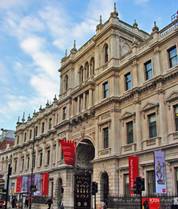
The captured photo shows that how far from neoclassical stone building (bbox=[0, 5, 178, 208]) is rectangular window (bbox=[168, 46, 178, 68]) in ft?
0.30

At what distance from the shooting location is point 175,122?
2602cm

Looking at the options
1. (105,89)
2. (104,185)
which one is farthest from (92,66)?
(104,185)

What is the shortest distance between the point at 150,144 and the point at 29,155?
3415 centimetres

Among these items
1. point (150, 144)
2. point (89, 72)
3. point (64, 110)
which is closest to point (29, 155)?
point (64, 110)

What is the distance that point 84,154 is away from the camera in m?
40.9

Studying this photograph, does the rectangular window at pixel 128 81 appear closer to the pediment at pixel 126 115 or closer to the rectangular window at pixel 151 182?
the pediment at pixel 126 115

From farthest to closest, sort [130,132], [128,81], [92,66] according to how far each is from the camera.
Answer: [92,66]
[128,81]
[130,132]

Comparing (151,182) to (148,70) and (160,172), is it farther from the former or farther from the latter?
(148,70)

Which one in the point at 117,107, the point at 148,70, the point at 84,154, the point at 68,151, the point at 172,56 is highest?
the point at 172,56

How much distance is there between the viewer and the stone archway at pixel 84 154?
3997cm

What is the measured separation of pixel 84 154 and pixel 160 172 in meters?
16.9

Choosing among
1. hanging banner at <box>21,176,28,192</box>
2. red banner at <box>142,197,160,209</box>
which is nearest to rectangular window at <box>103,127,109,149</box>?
red banner at <box>142,197,160,209</box>

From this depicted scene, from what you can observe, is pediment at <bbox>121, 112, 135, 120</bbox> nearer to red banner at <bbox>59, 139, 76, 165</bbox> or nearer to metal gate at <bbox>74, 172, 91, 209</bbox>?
metal gate at <bbox>74, 172, 91, 209</bbox>

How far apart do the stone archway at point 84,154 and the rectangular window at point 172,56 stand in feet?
52.8
